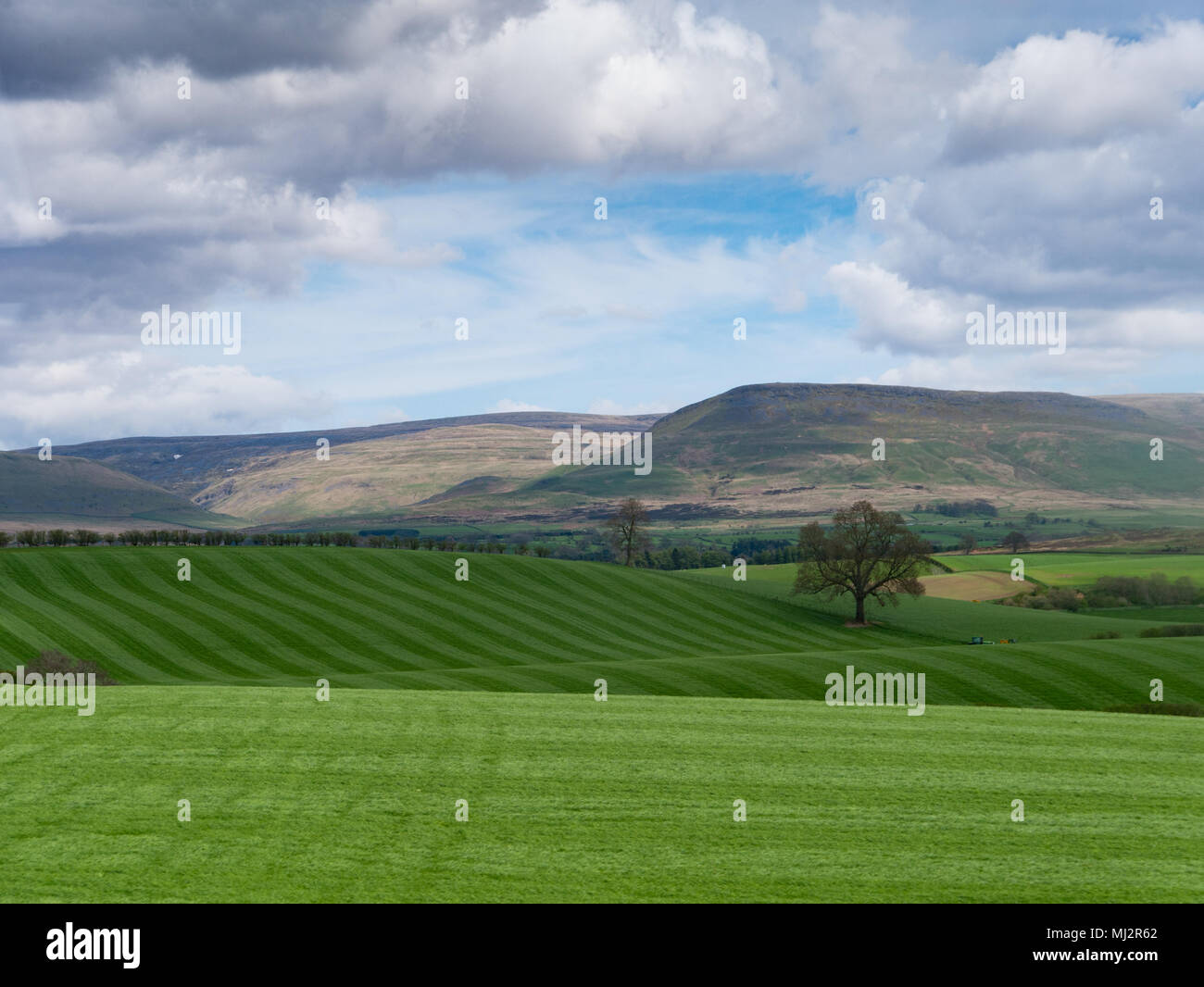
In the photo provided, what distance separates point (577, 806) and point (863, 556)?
253 feet

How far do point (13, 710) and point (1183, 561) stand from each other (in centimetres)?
15122

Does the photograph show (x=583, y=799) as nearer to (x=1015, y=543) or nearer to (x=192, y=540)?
(x=192, y=540)

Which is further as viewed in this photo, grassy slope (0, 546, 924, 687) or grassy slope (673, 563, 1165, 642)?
grassy slope (673, 563, 1165, 642)

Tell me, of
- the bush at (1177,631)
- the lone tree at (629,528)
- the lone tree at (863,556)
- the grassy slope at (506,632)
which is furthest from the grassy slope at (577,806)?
the lone tree at (629,528)

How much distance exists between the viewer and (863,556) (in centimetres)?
9175

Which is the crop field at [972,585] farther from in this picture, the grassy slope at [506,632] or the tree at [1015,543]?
the tree at [1015,543]

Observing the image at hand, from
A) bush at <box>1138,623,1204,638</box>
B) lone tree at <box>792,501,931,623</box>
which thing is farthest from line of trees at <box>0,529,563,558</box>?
bush at <box>1138,623,1204,638</box>

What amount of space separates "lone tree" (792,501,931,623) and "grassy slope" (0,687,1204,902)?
211 feet

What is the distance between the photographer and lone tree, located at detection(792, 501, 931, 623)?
90.6 meters
